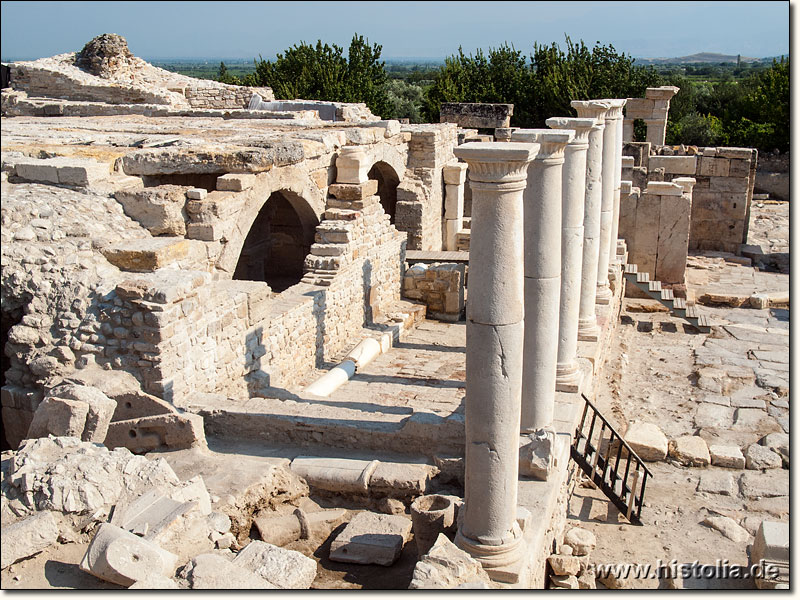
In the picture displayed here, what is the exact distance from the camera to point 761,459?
8.59 metres

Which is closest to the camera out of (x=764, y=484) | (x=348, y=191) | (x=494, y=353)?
(x=494, y=353)

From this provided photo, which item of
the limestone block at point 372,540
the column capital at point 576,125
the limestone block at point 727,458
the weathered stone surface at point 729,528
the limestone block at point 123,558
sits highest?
the column capital at point 576,125

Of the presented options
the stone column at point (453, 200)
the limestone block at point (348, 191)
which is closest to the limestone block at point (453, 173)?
the stone column at point (453, 200)

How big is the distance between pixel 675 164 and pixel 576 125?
13.1 m

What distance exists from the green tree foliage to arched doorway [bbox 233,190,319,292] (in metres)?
16.2

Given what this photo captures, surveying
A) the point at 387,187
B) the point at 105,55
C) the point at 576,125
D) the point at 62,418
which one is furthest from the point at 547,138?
the point at 105,55

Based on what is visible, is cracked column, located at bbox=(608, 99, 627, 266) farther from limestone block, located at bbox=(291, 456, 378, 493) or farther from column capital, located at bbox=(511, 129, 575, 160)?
limestone block, located at bbox=(291, 456, 378, 493)

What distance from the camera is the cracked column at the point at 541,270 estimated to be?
6352mm

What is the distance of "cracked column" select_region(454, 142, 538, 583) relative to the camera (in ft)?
15.2

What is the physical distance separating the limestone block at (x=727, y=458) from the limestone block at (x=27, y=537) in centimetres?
669

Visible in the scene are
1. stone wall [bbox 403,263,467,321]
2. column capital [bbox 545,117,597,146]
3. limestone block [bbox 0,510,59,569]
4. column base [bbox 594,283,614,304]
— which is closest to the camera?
limestone block [bbox 0,510,59,569]

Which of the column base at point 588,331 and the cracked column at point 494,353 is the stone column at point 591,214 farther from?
the cracked column at point 494,353

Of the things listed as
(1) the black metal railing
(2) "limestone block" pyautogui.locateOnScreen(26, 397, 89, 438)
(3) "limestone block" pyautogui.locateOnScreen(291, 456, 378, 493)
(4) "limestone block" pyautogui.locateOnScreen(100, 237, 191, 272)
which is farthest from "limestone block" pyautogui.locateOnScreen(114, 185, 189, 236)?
(1) the black metal railing

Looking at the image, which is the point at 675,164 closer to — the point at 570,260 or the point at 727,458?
the point at 727,458
